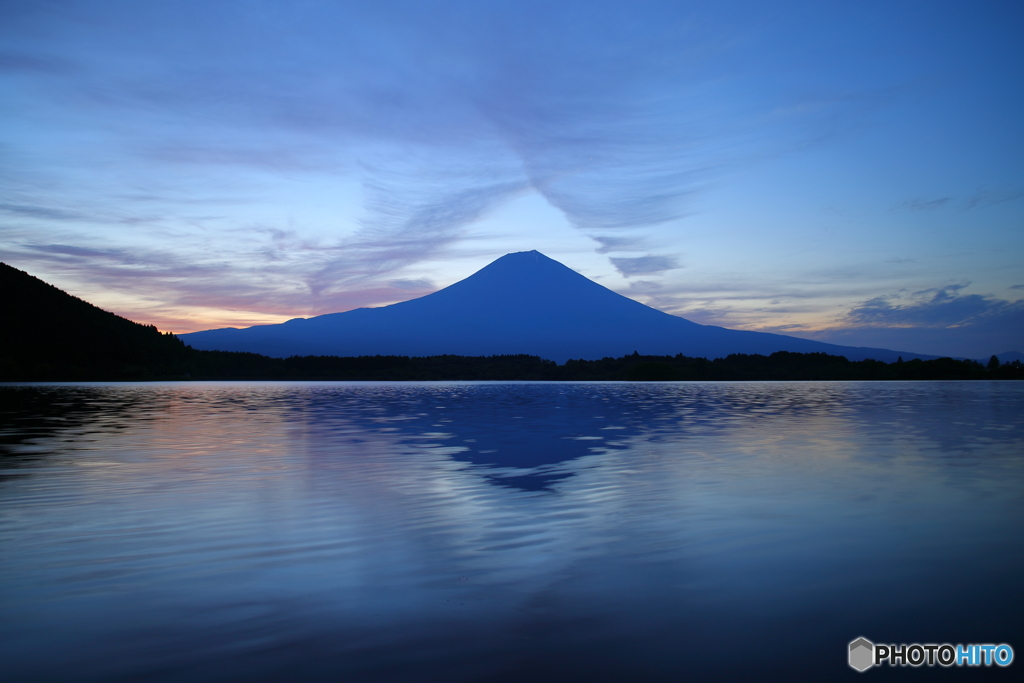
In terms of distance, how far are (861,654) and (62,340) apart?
5447 inches

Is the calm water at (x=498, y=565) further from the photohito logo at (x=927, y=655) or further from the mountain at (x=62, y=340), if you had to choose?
the mountain at (x=62, y=340)

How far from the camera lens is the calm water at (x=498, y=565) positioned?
13.9 ft

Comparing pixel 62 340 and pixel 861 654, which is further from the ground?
pixel 62 340

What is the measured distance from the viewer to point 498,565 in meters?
6.22

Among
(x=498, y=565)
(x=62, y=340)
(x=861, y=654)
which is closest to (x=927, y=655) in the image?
(x=861, y=654)

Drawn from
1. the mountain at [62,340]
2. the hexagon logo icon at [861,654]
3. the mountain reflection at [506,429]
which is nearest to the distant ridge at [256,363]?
the mountain at [62,340]

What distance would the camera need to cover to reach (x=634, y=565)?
6.25 metres

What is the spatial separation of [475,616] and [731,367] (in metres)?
140

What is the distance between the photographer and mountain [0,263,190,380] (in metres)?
107

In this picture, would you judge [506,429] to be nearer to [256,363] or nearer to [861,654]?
[861,654]

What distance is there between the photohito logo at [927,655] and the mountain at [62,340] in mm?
126110

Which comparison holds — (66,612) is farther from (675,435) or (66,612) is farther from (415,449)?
(675,435)

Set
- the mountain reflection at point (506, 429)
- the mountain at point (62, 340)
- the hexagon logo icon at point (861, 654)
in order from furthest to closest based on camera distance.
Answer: the mountain at point (62, 340) → the mountain reflection at point (506, 429) → the hexagon logo icon at point (861, 654)

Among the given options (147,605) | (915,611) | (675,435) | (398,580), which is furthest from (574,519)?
(675,435)
